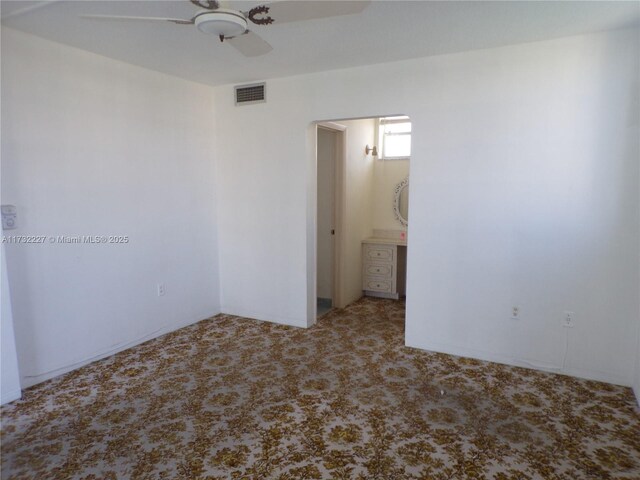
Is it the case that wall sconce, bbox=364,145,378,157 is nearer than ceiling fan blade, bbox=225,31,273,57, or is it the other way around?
ceiling fan blade, bbox=225,31,273,57

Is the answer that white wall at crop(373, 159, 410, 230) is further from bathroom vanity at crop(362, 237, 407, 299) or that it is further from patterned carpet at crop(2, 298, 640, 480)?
patterned carpet at crop(2, 298, 640, 480)

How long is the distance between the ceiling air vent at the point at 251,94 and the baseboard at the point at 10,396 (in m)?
3.14

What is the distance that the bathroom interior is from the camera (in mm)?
4945

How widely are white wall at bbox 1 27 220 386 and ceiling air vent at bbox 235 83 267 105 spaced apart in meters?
0.39

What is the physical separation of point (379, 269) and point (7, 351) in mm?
3907

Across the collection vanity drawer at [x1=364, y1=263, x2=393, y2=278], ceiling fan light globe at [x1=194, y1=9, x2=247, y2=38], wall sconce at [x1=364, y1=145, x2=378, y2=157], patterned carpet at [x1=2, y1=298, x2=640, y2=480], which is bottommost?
patterned carpet at [x1=2, y1=298, x2=640, y2=480]

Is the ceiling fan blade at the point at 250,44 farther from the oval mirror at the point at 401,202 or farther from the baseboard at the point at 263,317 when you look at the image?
the oval mirror at the point at 401,202

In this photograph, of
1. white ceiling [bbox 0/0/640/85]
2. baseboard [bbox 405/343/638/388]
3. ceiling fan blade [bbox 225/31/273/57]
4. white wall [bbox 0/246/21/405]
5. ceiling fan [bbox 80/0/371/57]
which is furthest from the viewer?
baseboard [bbox 405/343/638/388]

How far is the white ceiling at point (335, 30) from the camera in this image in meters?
2.48

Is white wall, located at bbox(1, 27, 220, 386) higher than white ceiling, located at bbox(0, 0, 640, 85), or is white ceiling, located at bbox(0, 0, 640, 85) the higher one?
white ceiling, located at bbox(0, 0, 640, 85)

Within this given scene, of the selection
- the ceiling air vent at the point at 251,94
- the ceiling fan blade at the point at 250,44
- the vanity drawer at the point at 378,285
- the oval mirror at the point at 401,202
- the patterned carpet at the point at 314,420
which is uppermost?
the ceiling air vent at the point at 251,94

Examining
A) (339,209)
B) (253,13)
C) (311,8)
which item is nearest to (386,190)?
(339,209)

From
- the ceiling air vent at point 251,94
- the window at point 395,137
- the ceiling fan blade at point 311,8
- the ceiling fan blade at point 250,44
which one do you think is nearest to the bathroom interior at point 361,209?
the window at point 395,137

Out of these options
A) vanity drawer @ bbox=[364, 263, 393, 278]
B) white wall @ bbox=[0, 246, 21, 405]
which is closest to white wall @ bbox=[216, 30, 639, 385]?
vanity drawer @ bbox=[364, 263, 393, 278]
